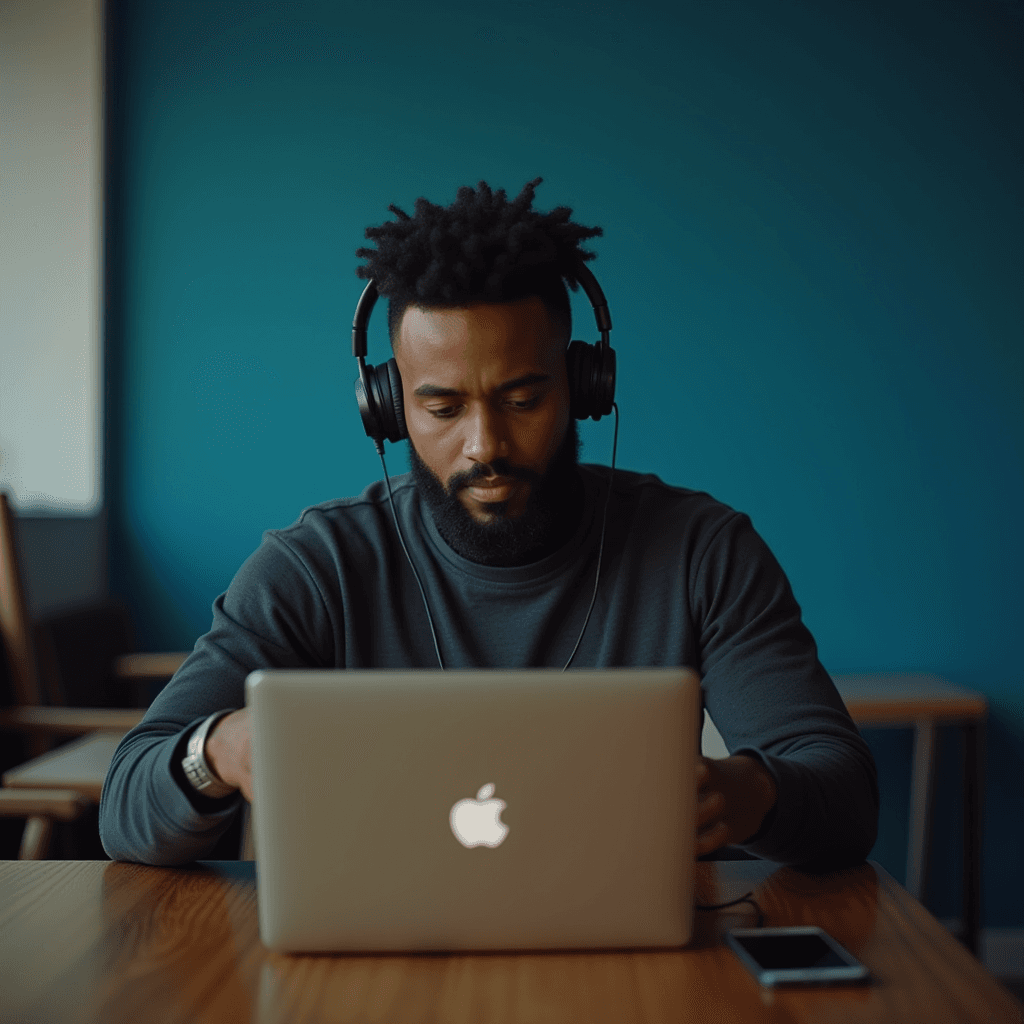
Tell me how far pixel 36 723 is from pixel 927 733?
2032mm

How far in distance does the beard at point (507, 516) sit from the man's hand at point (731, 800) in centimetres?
43

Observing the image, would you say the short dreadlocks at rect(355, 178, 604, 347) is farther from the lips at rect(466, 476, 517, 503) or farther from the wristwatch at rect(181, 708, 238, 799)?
the wristwatch at rect(181, 708, 238, 799)

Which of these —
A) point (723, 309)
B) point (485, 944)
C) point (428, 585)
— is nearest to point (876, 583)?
point (723, 309)

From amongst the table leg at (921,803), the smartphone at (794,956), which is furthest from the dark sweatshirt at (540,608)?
A: the table leg at (921,803)

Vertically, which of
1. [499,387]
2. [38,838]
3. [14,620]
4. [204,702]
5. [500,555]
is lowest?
[38,838]

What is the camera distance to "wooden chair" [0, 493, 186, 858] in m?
1.89

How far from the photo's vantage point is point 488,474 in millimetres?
1221

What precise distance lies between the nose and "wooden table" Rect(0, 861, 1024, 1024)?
558 mm

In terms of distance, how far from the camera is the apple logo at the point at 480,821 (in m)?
0.68

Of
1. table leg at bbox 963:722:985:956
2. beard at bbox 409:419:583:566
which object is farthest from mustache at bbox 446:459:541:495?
table leg at bbox 963:722:985:956

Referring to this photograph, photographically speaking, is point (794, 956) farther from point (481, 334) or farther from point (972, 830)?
point (972, 830)

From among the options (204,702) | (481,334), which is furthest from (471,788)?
(481,334)

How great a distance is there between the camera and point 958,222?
2.61 meters

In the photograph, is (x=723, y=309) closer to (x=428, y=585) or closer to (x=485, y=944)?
(x=428, y=585)
